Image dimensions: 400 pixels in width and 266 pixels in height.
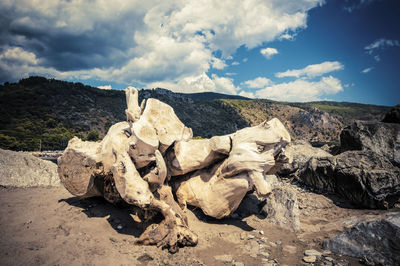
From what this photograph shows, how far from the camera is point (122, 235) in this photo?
5.09 m

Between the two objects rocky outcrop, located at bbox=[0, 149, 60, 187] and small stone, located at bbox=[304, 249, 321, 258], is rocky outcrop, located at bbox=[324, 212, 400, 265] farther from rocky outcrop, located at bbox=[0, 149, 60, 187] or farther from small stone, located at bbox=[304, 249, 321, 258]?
rocky outcrop, located at bbox=[0, 149, 60, 187]

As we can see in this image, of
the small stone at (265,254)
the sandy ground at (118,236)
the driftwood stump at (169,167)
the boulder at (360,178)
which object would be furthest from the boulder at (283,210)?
the boulder at (360,178)

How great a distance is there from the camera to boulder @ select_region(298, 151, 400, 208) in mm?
6637

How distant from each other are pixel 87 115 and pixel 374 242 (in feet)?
241

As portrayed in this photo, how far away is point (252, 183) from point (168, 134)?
9.96 ft

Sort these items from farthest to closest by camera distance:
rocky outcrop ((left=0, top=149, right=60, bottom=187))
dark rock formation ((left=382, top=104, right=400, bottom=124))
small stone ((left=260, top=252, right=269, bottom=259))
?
1. dark rock formation ((left=382, top=104, right=400, bottom=124))
2. rocky outcrop ((left=0, top=149, right=60, bottom=187))
3. small stone ((left=260, top=252, right=269, bottom=259))

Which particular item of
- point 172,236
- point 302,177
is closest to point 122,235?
point 172,236

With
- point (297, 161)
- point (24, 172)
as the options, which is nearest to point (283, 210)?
point (297, 161)

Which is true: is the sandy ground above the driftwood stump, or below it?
below

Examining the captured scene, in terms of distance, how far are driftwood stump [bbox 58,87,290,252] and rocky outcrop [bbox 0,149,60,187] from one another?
3661 mm

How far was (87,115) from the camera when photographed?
64.6m

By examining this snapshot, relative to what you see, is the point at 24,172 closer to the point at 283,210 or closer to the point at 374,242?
the point at 283,210

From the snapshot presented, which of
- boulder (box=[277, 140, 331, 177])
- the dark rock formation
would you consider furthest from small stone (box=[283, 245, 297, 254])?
the dark rock formation

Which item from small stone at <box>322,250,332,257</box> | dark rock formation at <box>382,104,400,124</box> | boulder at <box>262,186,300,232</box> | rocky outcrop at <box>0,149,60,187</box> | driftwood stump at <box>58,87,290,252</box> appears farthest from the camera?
dark rock formation at <box>382,104,400,124</box>
